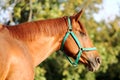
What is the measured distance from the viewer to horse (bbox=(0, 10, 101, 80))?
5074 mm

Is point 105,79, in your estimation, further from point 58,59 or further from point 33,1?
point 33,1

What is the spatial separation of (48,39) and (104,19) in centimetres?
1862

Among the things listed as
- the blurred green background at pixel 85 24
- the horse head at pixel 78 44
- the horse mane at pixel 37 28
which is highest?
the horse mane at pixel 37 28

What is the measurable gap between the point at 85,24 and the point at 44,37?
A: 14055 millimetres

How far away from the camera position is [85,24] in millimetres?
19750

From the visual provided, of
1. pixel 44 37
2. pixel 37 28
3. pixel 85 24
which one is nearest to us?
pixel 37 28

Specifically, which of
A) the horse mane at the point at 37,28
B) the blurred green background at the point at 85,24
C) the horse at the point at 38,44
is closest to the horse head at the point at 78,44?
the horse at the point at 38,44

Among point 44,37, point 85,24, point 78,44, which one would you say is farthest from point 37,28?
point 85,24

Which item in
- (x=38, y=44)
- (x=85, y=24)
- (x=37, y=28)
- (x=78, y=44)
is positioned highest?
(x=37, y=28)

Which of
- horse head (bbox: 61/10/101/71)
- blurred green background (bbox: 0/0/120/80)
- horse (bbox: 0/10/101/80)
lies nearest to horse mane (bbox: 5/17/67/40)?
horse (bbox: 0/10/101/80)

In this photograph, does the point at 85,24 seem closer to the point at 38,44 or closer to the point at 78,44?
the point at 78,44

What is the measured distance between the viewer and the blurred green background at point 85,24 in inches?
562

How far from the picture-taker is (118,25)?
2417 centimetres

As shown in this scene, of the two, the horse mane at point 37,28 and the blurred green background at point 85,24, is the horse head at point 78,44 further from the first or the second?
the blurred green background at point 85,24
